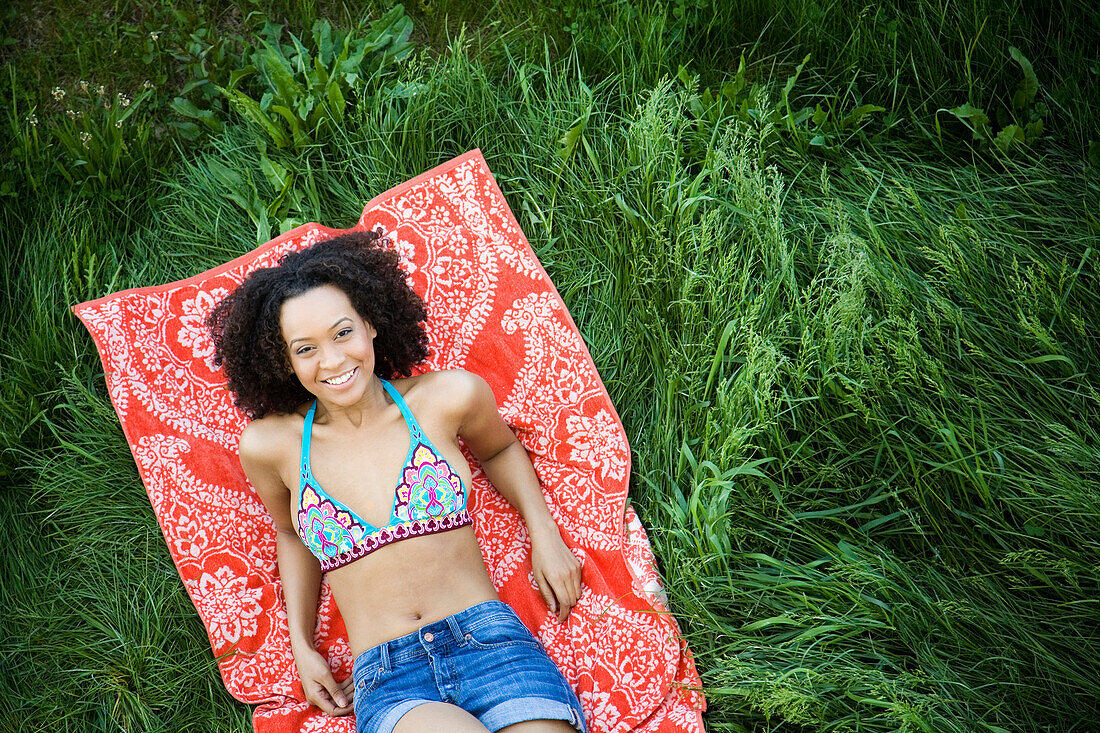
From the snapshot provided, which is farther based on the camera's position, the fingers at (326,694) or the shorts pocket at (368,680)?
the fingers at (326,694)

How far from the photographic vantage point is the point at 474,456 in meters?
3.25

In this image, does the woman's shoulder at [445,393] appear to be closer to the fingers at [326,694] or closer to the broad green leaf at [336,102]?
the fingers at [326,694]

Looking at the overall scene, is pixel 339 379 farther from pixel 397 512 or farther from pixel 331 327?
pixel 397 512

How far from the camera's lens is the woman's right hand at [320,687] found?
284 centimetres

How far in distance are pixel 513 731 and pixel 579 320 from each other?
166cm

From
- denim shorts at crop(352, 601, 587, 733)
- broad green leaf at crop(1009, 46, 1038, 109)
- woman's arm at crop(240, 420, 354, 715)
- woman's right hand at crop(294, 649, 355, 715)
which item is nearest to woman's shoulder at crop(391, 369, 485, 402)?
woman's arm at crop(240, 420, 354, 715)

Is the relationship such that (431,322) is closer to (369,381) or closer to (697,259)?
(369,381)

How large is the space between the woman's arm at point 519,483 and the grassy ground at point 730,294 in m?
0.37

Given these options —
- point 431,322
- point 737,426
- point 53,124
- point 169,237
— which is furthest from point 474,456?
point 53,124

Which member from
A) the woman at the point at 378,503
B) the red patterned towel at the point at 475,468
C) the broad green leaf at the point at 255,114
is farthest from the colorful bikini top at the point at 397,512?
the broad green leaf at the point at 255,114

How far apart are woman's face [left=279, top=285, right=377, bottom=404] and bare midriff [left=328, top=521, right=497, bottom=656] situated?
54 centimetres

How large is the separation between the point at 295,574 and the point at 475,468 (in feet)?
2.56

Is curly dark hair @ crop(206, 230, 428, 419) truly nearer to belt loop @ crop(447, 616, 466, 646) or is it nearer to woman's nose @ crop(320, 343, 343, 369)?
woman's nose @ crop(320, 343, 343, 369)

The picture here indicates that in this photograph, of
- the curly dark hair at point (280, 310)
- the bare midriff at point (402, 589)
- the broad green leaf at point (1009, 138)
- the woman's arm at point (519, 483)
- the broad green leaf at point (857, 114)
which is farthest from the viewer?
the broad green leaf at point (857, 114)
